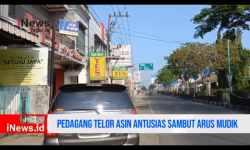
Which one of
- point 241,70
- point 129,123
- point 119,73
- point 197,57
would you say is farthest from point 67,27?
point 241,70

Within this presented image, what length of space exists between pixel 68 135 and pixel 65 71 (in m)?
16.2

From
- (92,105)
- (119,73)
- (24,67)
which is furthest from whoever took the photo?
(119,73)

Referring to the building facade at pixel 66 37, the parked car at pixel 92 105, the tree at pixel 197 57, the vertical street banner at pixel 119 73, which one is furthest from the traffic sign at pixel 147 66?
the parked car at pixel 92 105

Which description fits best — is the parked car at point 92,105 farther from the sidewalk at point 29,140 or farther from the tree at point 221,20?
the tree at point 221,20

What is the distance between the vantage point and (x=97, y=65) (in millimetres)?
21047

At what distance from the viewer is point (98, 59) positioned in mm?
21000

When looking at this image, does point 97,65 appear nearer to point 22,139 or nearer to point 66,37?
point 66,37

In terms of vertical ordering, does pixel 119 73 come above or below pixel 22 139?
above

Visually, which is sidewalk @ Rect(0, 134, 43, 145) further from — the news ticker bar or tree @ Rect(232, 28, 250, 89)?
tree @ Rect(232, 28, 250, 89)

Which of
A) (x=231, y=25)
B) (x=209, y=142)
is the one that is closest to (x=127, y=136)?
(x=209, y=142)

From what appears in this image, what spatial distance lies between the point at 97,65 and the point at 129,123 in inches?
635

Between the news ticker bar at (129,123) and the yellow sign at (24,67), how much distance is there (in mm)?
1640
